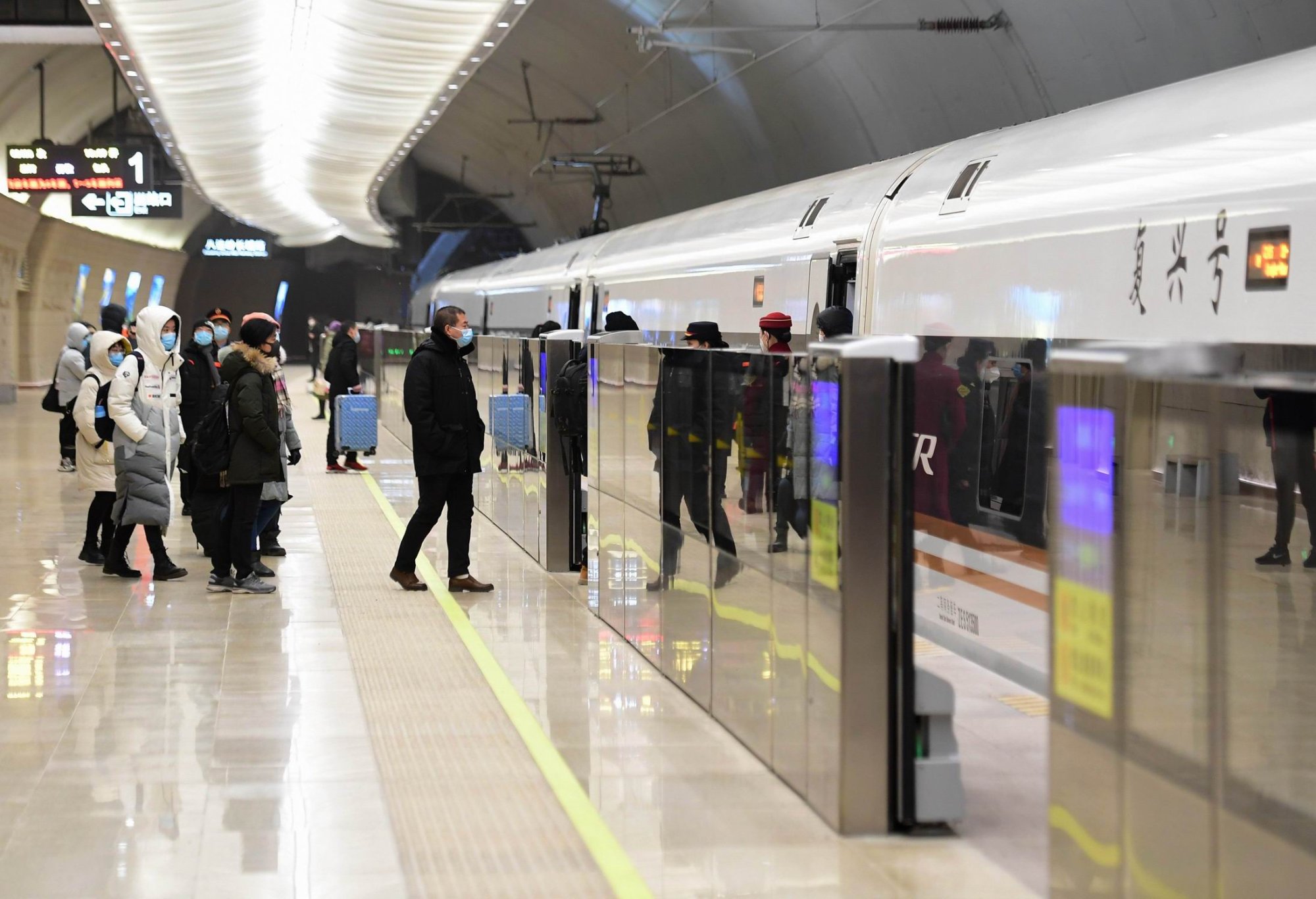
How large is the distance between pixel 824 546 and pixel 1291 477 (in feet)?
8.01

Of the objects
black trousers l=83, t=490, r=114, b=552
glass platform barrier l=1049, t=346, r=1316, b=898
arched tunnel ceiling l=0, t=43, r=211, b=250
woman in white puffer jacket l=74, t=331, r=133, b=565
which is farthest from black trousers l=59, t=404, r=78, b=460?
glass platform barrier l=1049, t=346, r=1316, b=898

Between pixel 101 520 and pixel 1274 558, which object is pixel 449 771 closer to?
pixel 1274 558

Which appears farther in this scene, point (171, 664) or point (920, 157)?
point (920, 157)

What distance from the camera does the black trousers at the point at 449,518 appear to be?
9812 mm

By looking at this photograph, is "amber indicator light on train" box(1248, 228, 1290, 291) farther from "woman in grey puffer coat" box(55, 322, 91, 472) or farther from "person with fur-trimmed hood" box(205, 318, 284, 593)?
"woman in grey puffer coat" box(55, 322, 91, 472)

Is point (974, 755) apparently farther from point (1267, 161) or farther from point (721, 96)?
point (721, 96)

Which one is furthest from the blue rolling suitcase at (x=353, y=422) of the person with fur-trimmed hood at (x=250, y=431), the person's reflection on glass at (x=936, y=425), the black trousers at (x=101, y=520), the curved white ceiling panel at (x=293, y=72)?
the person's reflection on glass at (x=936, y=425)

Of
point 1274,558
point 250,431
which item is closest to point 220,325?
point 250,431

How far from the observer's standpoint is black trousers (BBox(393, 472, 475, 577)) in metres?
9.81

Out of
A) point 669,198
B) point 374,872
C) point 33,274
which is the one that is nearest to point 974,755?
point 374,872

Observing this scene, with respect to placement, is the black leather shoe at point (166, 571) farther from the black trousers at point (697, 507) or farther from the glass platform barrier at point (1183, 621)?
the glass platform barrier at point (1183, 621)

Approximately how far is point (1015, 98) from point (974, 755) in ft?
40.3

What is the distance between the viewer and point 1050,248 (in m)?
7.90

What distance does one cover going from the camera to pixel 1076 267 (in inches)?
299
